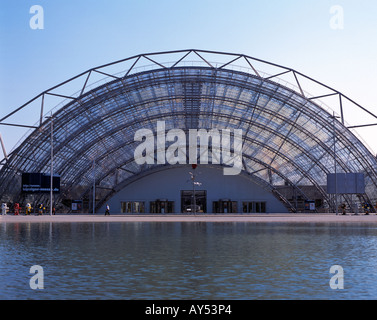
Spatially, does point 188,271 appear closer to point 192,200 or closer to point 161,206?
point 161,206

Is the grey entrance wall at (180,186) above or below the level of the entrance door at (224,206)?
above

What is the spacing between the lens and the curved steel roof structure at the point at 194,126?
6481 cm

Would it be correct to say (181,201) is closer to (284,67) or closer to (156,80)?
(156,80)

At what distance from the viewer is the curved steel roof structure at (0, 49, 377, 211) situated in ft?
213

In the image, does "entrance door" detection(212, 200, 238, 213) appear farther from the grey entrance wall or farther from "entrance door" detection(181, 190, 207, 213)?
"entrance door" detection(181, 190, 207, 213)

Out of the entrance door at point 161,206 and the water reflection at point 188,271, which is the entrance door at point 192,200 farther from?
the water reflection at point 188,271

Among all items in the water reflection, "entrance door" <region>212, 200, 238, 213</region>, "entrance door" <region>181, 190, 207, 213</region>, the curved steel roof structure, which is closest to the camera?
the water reflection

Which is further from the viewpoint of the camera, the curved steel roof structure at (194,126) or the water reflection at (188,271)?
the curved steel roof structure at (194,126)

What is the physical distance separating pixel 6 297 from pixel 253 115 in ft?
236

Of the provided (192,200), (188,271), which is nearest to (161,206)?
(192,200)

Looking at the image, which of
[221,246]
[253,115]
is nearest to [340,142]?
[253,115]

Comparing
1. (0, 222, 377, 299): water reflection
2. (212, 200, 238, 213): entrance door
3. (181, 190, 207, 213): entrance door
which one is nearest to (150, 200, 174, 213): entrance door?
(181, 190, 207, 213): entrance door

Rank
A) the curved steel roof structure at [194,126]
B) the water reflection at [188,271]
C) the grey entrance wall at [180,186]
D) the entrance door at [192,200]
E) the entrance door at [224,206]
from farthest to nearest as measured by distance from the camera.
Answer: the grey entrance wall at [180,186] → the entrance door at [192,200] → the entrance door at [224,206] → the curved steel roof structure at [194,126] → the water reflection at [188,271]

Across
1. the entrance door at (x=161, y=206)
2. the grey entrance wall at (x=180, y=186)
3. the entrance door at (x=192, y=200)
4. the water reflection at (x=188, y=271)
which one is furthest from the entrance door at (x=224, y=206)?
the water reflection at (x=188, y=271)
